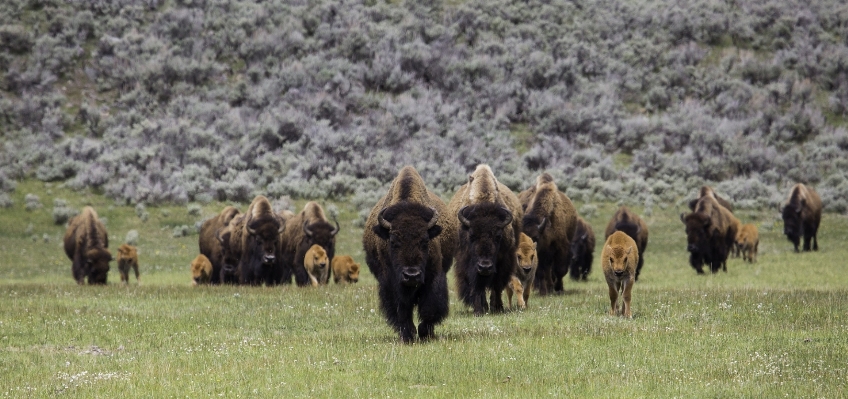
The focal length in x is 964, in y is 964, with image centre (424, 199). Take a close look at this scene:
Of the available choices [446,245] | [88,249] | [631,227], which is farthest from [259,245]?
[446,245]

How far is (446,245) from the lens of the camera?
12.6 meters

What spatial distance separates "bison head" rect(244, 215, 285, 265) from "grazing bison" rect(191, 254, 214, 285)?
99.0 inches

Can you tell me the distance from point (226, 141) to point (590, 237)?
24260mm

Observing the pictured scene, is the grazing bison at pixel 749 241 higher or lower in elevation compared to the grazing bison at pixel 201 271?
higher

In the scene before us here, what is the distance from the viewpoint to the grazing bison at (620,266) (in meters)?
12.6

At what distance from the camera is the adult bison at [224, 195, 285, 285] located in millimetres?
21531

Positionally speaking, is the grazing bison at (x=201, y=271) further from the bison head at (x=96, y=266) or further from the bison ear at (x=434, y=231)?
the bison ear at (x=434, y=231)

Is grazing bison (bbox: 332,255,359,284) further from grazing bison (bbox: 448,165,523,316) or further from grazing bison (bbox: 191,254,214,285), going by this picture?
grazing bison (bbox: 448,165,523,316)

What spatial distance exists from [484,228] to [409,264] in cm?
288

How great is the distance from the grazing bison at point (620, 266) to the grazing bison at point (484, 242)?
148cm

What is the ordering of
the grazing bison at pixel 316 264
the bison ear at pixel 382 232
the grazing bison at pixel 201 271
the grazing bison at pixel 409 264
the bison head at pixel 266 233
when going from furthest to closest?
the grazing bison at pixel 201 271, the bison head at pixel 266 233, the grazing bison at pixel 316 264, the bison ear at pixel 382 232, the grazing bison at pixel 409 264

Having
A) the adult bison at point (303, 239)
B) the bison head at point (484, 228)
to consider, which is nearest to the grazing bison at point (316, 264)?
the adult bison at point (303, 239)

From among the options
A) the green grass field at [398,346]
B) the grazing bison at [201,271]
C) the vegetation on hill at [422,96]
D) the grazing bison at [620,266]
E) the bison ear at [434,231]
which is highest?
the vegetation on hill at [422,96]

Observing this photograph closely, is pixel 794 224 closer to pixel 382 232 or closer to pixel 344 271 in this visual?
pixel 344 271
